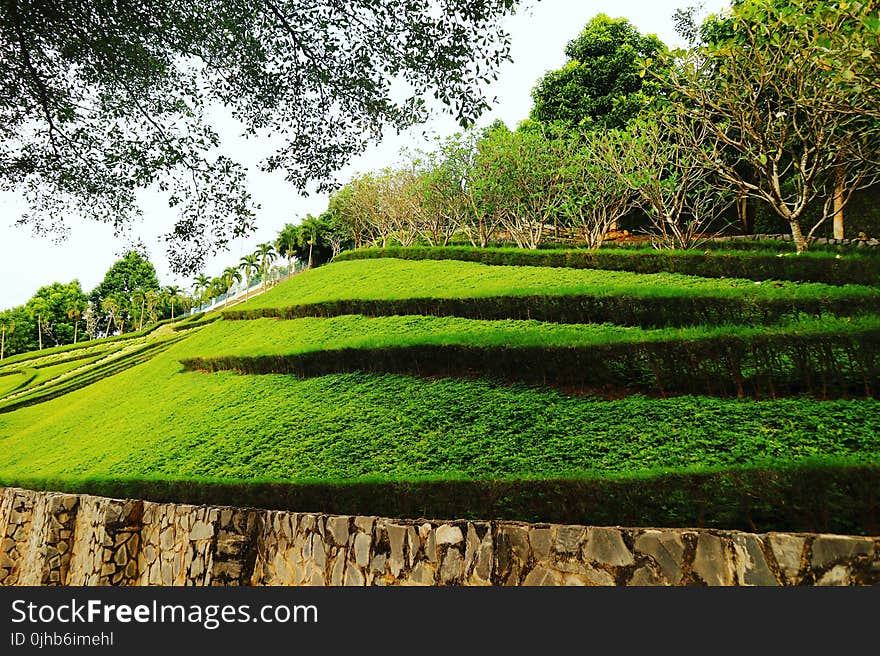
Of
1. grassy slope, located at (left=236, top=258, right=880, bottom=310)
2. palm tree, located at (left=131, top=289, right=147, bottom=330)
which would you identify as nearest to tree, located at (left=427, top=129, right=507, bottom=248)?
grassy slope, located at (left=236, top=258, right=880, bottom=310)

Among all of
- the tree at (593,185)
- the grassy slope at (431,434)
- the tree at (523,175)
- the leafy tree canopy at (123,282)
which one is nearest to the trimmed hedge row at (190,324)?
the leafy tree canopy at (123,282)

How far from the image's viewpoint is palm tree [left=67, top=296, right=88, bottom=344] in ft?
126

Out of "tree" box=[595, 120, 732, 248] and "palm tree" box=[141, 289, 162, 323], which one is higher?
"tree" box=[595, 120, 732, 248]

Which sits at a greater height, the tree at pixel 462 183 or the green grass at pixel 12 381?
the tree at pixel 462 183

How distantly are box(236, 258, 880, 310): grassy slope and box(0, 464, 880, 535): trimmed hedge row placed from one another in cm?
448

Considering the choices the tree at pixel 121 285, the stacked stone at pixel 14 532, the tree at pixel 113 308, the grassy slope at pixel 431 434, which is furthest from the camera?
the tree at pixel 113 308

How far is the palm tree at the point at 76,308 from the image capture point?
38.4 m

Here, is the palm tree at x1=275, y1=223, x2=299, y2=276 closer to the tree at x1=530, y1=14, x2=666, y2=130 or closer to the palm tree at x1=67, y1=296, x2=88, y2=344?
the palm tree at x1=67, y1=296, x2=88, y2=344

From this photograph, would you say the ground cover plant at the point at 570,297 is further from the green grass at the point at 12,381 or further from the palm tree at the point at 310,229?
the palm tree at the point at 310,229

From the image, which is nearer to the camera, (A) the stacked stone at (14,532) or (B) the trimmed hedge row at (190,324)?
(A) the stacked stone at (14,532)

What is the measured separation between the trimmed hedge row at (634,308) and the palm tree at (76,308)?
36.0 m

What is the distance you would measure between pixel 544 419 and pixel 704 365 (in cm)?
194

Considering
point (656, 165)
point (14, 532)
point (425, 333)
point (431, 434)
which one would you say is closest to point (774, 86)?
point (656, 165)

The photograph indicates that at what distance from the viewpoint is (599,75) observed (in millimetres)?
24234
